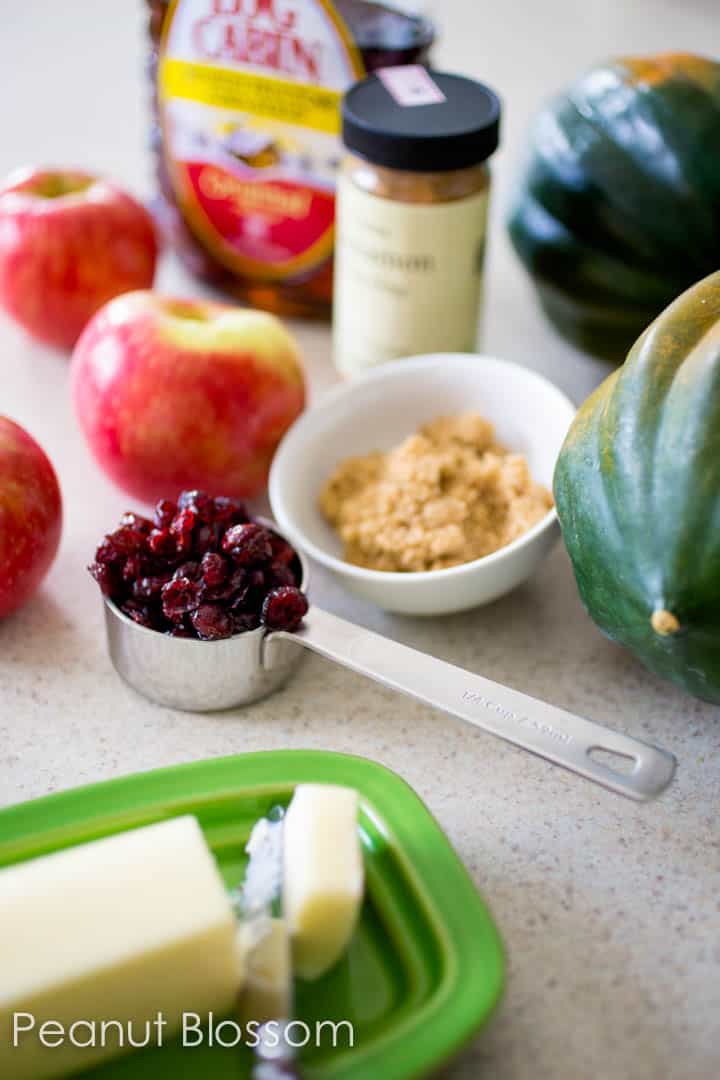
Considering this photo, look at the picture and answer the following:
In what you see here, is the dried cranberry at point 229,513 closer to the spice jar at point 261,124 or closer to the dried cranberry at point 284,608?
the dried cranberry at point 284,608

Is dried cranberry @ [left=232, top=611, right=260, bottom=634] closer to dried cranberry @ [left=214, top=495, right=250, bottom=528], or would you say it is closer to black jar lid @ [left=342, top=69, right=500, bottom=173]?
dried cranberry @ [left=214, top=495, right=250, bottom=528]

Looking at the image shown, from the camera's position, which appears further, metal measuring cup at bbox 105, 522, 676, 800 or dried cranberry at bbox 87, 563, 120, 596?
dried cranberry at bbox 87, 563, 120, 596

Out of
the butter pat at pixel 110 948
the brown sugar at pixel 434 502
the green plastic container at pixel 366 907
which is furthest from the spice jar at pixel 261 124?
the butter pat at pixel 110 948

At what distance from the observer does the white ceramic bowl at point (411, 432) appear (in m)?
0.82

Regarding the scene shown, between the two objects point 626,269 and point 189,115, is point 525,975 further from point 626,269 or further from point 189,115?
point 189,115

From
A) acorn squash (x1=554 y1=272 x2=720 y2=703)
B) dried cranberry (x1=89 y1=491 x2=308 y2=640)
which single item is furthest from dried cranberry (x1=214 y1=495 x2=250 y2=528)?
acorn squash (x1=554 y1=272 x2=720 y2=703)

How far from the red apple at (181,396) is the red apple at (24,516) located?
0.09m

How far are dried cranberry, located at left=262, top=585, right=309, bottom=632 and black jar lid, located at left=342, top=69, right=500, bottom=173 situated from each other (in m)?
0.36

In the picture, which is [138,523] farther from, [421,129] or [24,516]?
[421,129]

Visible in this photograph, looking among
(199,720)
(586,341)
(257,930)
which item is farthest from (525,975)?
(586,341)

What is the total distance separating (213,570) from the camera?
750mm

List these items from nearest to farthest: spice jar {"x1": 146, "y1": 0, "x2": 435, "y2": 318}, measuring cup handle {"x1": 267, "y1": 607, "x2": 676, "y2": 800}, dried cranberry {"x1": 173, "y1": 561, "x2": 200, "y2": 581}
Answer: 1. measuring cup handle {"x1": 267, "y1": 607, "x2": 676, "y2": 800}
2. dried cranberry {"x1": 173, "y1": 561, "x2": 200, "y2": 581}
3. spice jar {"x1": 146, "y1": 0, "x2": 435, "y2": 318}

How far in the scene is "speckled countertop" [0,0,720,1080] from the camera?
618 mm

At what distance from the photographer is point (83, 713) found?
80cm
